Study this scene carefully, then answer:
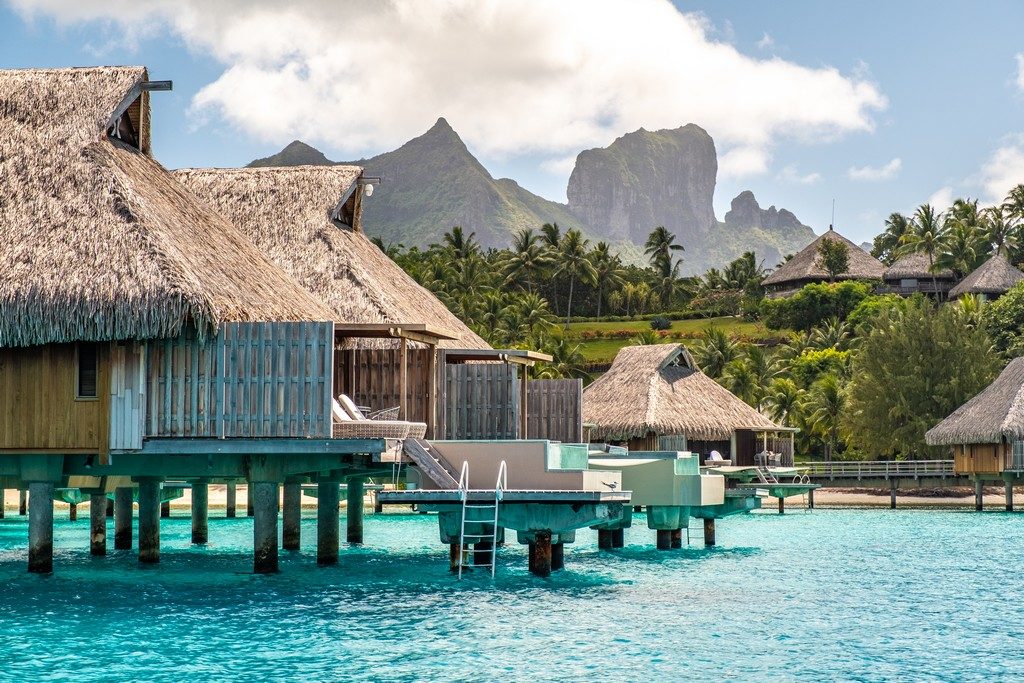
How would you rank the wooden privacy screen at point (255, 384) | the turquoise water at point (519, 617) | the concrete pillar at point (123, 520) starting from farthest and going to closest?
the concrete pillar at point (123, 520), the wooden privacy screen at point (255, 384), the turquoise water at point (519, 617)

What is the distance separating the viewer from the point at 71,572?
24.0 metres

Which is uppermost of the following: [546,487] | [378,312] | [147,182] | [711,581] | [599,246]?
[599,246]

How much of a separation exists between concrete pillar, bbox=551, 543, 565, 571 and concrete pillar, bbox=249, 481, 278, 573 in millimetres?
4708

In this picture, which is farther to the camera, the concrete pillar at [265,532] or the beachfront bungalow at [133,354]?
the concrete pillar at [265,532]

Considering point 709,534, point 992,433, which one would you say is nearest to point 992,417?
point 992,433

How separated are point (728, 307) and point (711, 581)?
239 ft

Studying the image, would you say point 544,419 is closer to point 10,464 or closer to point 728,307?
point 10,464

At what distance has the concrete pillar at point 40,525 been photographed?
67.9 ft

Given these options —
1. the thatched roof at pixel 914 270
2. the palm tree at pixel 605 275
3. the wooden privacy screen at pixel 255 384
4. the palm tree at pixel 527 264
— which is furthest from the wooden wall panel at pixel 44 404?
the palm tree at pixel 605 275

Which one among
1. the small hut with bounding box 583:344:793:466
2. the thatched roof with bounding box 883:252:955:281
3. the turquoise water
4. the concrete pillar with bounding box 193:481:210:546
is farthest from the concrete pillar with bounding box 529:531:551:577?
the thatched roof with bounding box 883:252:955:281

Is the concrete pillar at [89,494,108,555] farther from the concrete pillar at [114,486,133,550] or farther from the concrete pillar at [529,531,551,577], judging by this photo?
the concrete pillar at [529,531,551,577]

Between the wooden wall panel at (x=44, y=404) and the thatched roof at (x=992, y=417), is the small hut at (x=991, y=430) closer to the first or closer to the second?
the thatched roof at (x=992, y=417)

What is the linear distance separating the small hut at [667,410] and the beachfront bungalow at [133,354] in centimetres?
2686

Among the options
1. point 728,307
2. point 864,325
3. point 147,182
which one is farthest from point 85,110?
point 728,307
